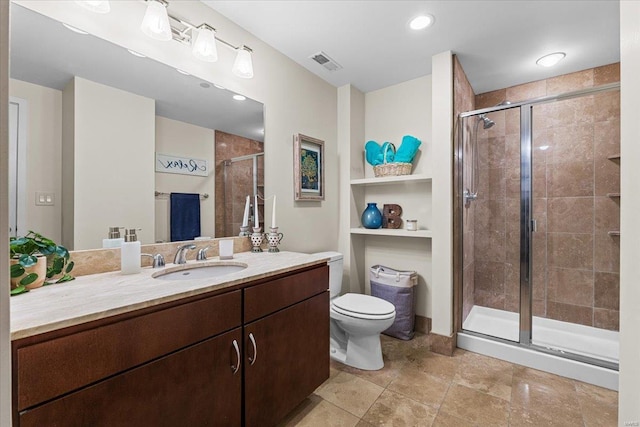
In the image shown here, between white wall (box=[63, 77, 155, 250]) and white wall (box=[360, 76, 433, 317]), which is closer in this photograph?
white wall (box=[63, 77, 155, 250])

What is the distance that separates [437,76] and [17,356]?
8.69 feet

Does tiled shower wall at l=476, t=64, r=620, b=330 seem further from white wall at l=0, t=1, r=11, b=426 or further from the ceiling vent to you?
white wall at l=0, t=1, r=11, b=426

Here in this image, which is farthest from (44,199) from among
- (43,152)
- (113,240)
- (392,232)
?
(392,232)

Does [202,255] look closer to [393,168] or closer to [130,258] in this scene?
[130,258]

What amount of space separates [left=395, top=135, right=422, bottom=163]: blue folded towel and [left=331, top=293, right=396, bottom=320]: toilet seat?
126cm

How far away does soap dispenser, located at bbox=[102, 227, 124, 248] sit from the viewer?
1308mm

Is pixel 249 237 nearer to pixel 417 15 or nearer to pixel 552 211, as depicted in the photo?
pixel 417 15

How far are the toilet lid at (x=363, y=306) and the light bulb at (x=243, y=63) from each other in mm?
1670

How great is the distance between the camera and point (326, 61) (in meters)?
2.30

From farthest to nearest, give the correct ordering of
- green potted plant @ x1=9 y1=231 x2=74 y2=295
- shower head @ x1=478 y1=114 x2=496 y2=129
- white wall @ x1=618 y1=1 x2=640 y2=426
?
shower head @ x1=478 y1=114 x2=496 y2=129, green potted plant @ x1=9 y1=231 x2=74 y2=295, white wall @ x1=618 y1=1 x2=640 y2=426

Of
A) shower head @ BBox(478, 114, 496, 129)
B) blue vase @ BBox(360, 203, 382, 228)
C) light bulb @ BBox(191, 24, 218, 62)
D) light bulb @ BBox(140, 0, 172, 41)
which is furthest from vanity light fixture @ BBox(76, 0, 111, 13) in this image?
shower head @ BBox(478, 114, 496, 129)

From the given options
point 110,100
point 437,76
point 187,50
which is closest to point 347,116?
point 437,76

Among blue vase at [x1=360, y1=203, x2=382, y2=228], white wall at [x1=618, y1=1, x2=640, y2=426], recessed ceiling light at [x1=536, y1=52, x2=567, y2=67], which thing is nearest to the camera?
white wall at [x1=618, y1=1, x2=640, y2=426]

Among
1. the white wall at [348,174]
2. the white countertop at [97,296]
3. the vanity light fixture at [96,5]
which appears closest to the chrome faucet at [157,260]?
the white countertop at [97,296]
